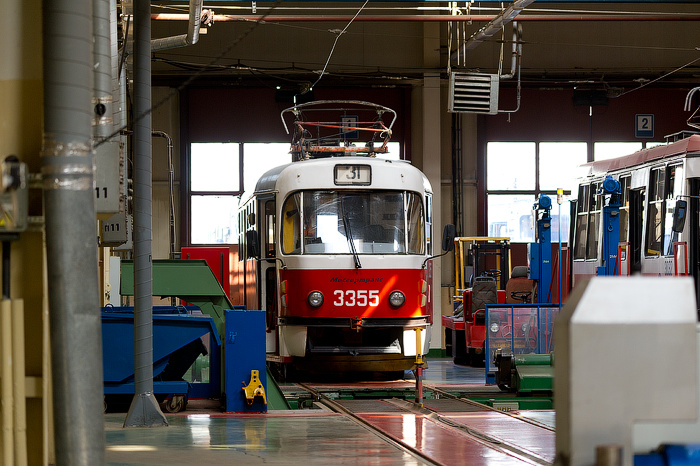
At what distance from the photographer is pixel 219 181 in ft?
87.3

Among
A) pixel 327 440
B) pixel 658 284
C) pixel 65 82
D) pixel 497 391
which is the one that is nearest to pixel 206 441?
pixel 327 440

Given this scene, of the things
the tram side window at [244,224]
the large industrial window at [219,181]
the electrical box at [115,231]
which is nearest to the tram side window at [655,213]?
the tram side window at [244,224]

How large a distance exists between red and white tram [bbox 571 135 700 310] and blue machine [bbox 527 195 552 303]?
0.68 metres

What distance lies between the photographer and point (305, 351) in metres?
15.3

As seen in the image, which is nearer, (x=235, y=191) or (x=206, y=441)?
(x=206, y=441)

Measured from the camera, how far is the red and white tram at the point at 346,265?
15312mm

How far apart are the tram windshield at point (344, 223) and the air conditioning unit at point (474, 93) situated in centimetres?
430

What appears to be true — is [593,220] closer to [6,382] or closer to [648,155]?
[648,155]

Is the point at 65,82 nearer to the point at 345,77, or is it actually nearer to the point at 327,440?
the point at 327,440

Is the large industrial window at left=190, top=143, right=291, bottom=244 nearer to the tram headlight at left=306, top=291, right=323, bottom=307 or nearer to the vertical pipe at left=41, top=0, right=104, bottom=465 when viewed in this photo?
the tram headlight at left=306, top=291, right=323, bottom=307

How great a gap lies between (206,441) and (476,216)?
18.8 metres

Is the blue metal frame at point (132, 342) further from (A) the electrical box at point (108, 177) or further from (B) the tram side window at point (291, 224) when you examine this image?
(B) the tram side window at point (291, 224)

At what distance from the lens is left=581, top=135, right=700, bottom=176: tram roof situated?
15.2 metres

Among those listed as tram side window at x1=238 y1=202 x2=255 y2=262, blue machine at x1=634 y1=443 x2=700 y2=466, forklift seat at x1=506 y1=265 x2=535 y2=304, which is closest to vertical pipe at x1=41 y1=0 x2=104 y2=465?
blue machine at x1=634 y1=443 x2=700 y2=466
